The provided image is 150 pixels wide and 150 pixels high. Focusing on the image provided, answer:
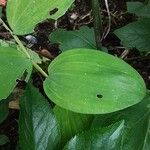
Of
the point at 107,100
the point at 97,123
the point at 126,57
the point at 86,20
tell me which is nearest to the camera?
the point at 107,100

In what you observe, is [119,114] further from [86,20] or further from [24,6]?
[86,20]

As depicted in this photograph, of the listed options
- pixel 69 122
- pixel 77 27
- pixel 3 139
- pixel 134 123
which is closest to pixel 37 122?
pixel 69 122

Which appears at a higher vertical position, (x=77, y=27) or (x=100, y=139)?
(x=100, y=139)

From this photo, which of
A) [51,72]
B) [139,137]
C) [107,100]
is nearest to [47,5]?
[51,72]

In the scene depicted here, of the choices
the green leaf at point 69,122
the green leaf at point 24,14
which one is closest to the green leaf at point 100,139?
the green leaf at point 69,122

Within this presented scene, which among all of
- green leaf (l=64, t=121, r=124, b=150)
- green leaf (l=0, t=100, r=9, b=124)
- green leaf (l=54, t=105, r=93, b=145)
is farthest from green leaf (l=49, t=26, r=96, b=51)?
green leaf (l=64, t=121, r=124, b=150)

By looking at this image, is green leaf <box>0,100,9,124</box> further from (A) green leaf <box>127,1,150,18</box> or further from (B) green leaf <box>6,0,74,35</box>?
(A) green leaf <box>127,1,150,18</box>

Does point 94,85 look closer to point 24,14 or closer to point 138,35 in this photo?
point 24,14
